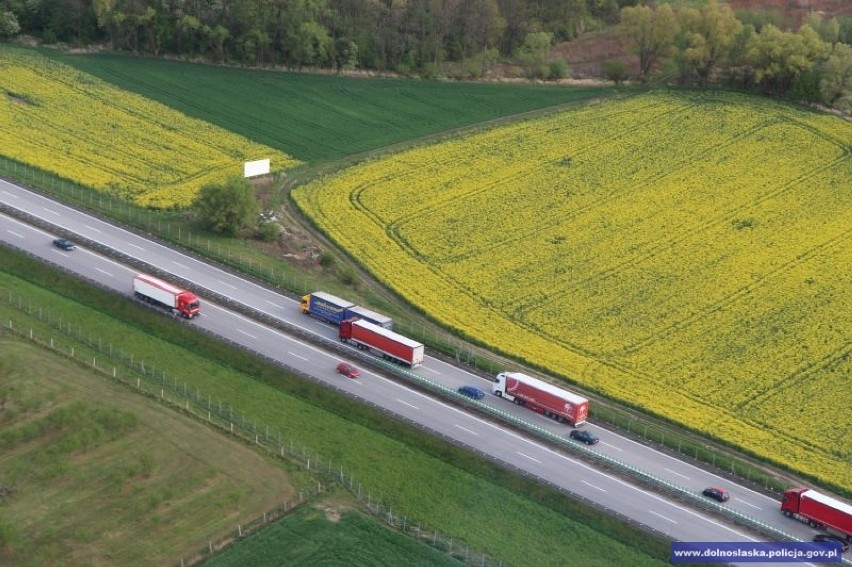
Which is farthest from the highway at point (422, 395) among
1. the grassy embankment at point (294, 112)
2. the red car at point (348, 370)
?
the grassy embankment at point (294, 112)

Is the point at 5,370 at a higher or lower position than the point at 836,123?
lower

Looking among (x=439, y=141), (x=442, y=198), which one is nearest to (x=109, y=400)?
(x=442, y=198)

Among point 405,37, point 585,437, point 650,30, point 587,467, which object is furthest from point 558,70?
point 587,467

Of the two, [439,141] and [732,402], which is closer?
[732,402]

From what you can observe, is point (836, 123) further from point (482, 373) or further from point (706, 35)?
point (482, 373)

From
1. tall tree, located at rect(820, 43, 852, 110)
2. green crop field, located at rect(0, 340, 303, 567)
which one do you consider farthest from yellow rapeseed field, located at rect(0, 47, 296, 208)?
tall tree, located at rect(820, 43, 852, 110)

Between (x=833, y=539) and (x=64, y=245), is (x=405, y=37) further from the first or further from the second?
(x=833, y=539)
